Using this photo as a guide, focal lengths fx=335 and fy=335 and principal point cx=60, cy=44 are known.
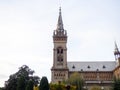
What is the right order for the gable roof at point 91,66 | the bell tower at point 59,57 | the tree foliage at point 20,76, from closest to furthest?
the tree foliage at point 20,76 < the bell tower at point 59,57 < the gable roof at point 91,66

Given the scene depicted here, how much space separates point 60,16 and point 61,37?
1239cm

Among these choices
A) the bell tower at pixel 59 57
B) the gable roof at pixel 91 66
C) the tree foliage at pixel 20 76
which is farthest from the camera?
the gable roof at pixel 91 66

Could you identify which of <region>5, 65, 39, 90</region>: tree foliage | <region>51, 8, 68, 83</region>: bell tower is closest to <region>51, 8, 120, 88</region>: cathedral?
<region>51, 8, 68, 83</region>: bell tower

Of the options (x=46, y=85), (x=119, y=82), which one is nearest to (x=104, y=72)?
(x=119, y=82)

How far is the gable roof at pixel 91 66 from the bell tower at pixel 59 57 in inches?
315

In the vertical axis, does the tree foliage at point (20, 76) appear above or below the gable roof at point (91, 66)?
below

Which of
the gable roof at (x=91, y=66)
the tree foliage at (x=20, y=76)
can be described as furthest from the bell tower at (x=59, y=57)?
the tree foliage at (x=20, y=76)

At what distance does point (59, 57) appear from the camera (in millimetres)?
126625

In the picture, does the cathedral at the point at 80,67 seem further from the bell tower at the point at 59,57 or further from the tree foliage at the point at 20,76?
the tree foliage at the point at 20,76

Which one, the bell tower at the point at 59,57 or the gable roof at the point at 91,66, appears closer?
the bell tower at the point at 59,57

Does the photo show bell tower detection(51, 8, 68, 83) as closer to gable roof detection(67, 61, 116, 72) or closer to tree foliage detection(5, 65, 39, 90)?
gable roof detection(67, 61, 116, 72)

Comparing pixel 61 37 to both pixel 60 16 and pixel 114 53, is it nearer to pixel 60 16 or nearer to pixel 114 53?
pixel 60 16

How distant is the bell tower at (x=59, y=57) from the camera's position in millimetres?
124750

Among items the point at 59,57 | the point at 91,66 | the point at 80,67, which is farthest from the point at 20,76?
the point at 91,66
